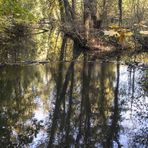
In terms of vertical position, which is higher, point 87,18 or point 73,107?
point 87,18

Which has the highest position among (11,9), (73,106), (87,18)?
(11,9)

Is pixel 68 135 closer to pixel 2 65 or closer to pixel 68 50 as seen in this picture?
pixel 2 65

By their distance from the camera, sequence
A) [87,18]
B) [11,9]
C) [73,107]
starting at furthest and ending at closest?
[87,18] → [11,9] → [73,107]

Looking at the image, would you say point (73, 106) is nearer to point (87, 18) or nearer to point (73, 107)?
point (73, 107)

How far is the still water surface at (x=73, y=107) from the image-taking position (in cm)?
815

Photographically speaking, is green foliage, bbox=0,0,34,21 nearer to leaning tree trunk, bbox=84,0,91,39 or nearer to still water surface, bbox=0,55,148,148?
leaning tree trunk, bbox=84,0,91,39

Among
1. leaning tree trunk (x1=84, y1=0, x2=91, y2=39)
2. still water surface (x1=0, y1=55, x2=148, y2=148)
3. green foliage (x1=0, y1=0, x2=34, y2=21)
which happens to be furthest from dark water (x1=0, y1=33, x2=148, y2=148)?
leaning tree trunk (x1=84, y1=0, x2=91, y2=39)

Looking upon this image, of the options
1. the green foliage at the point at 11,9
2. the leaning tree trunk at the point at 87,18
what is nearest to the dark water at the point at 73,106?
the green foliage at the point at 11,9

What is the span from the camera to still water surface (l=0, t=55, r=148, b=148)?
8.15m

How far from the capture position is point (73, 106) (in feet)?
34.5

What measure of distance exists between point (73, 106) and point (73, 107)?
96mm

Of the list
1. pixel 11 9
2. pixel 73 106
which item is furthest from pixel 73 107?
pixel 11 9

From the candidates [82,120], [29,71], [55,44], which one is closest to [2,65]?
[29,71]

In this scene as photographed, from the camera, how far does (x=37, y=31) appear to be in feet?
109
